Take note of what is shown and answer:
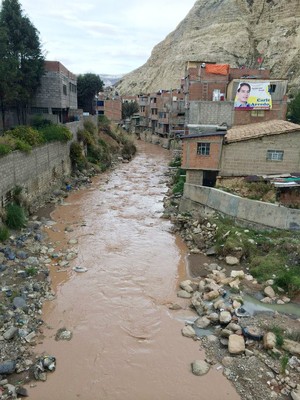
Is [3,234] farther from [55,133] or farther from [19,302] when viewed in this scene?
[55,133]

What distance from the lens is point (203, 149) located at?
15633 millimetres

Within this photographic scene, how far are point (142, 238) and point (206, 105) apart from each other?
1238 centimetres

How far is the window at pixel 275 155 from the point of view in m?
15.0

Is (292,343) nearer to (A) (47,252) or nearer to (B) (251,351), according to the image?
(B) (251,351)

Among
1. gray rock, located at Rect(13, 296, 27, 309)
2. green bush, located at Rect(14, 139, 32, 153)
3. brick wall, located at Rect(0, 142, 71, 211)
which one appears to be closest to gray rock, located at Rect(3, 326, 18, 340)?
gray rock, located at Rect(13, 296, 27, 309)

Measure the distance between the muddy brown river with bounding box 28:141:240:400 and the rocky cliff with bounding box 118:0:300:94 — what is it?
149 feet

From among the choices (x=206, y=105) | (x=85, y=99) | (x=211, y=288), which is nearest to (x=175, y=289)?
(x=211, y=288)

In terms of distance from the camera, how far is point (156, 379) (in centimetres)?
686

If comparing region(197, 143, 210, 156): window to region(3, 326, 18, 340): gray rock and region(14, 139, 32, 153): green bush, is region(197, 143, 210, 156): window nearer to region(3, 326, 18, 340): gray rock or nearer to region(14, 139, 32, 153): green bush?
region(14, 139, 32, 153): green bush

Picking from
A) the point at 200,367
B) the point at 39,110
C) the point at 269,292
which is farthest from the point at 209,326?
the point at 39,110

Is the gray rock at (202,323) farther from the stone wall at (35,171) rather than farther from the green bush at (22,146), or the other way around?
the green bush at (22,146)

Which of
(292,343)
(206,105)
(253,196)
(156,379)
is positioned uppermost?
(206,105)

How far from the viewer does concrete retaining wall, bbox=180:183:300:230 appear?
1178 cm

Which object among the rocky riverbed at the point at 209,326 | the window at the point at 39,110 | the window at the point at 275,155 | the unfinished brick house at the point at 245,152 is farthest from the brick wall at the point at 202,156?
the window at the point at 39,110
